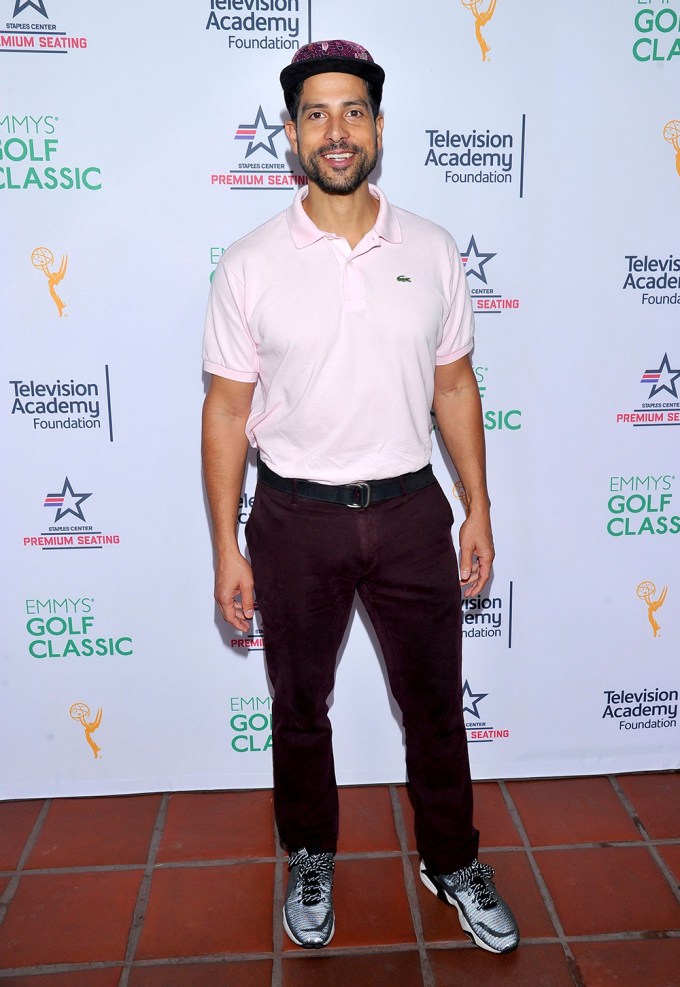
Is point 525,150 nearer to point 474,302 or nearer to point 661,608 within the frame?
point 474,302

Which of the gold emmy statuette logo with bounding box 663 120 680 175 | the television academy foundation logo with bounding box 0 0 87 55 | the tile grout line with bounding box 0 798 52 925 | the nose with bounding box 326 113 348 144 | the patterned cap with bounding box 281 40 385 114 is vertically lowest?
the tile grout line with bounding box 0 798 52 925

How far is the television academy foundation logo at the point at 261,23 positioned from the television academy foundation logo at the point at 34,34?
0.38 meters

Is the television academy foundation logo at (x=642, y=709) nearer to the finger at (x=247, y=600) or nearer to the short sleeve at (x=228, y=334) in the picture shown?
the finger at (x=247, y=600)

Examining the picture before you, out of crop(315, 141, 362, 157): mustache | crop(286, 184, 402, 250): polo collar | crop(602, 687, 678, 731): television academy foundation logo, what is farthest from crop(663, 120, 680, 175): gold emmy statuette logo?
crop(602, 687, 678, 731): television academy foundation logo

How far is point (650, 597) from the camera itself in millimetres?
2885

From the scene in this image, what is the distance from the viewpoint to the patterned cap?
202cm

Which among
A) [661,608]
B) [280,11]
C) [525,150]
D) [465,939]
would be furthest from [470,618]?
[280,11]

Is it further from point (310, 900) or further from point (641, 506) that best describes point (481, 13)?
point (310, 900)

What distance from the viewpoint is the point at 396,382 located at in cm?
211

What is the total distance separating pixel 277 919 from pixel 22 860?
0.81 metres

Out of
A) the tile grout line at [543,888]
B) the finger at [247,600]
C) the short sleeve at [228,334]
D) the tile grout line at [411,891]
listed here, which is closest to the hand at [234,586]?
the finger at [247,600]

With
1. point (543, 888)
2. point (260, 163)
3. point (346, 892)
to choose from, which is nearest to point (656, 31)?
point (260, 163)

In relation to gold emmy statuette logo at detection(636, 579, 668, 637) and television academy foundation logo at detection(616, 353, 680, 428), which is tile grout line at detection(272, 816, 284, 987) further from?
television academy foundation logo at detection(616, 353, 680, 428)

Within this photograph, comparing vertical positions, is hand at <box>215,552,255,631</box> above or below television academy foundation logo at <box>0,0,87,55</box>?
below
